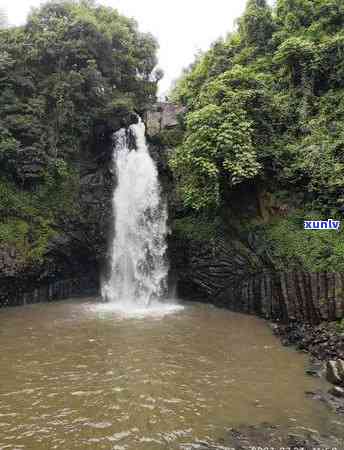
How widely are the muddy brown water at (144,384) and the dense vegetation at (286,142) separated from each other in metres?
3.82

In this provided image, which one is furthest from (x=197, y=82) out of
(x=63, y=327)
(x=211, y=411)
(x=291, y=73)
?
(x=211, y=411)

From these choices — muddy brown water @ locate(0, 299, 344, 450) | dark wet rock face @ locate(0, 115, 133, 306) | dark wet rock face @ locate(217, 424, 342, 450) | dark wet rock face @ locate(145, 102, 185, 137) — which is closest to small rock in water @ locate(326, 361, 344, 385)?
muddy brown water @ locate(0, 299, 344, 450)

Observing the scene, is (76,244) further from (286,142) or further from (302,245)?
(286,142)

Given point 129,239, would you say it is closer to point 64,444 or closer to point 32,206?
point 32,206

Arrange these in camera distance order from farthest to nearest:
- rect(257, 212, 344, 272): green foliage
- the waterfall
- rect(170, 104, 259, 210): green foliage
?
the waterfall < rect(170, 104, 259, 210): green foliage < rect(257, 212, 344, 272): green foliage

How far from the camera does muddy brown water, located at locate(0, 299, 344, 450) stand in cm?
573

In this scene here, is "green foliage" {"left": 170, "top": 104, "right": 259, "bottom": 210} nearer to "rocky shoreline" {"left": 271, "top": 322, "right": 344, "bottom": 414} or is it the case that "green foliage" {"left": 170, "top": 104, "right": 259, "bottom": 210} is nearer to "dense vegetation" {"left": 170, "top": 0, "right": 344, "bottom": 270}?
"dense vegetation" {"left": 170, "top": 0, "right": 344, "bottom": 270}

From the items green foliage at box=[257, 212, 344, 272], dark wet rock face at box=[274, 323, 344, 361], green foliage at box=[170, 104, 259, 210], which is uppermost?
green foliage at box=[170, 104, 259, 210]

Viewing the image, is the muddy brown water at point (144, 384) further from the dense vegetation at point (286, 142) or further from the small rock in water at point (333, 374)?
the dense vegetation at point (286, 142)

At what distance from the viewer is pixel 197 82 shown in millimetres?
19125

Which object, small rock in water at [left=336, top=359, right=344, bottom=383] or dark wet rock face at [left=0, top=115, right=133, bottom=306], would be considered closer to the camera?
small rock in water at [left=336, top=359, right=344, bottom=383]

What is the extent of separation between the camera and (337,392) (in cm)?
704

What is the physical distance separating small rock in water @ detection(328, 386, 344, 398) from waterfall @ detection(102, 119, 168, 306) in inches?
355

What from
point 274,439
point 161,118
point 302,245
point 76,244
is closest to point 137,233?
point 76,244
